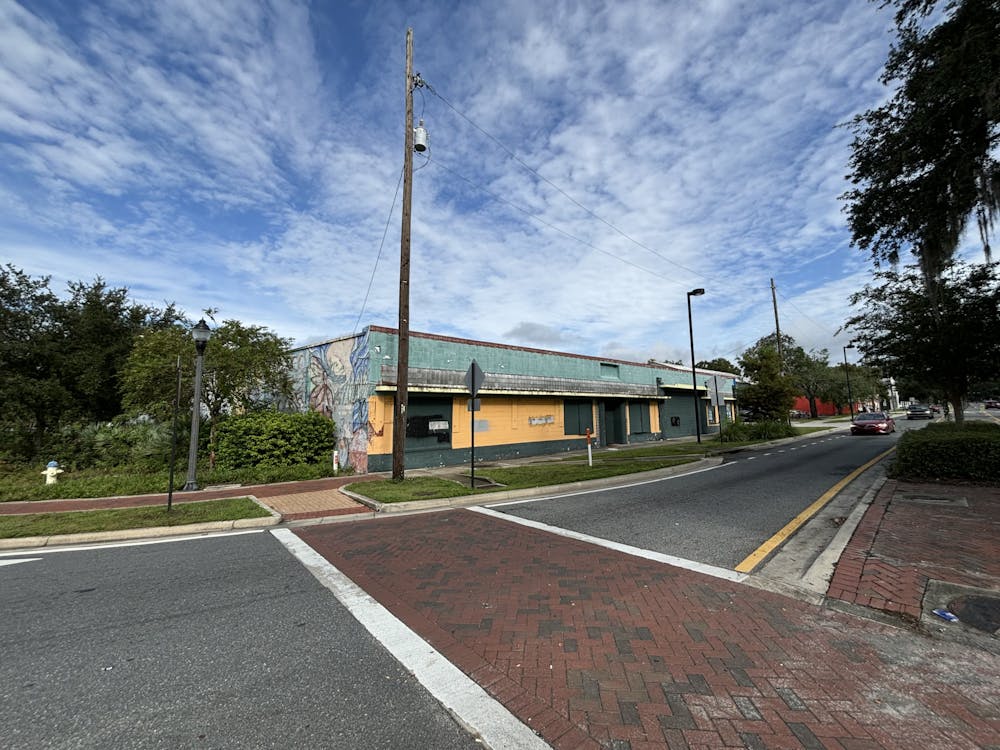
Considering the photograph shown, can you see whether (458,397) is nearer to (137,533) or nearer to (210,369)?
(210,369)

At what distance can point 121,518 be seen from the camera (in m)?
7.83

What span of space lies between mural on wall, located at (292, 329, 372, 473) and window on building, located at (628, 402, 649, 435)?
53.4 feet

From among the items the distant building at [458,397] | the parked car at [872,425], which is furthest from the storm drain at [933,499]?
the parked car at [872,425]

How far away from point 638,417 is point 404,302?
1854 centimetres

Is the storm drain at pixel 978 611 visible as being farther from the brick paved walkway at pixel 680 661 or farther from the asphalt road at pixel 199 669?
the asphalt road at pixel 199 669

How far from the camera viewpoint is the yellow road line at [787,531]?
199 inches

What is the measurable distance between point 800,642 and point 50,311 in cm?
2672

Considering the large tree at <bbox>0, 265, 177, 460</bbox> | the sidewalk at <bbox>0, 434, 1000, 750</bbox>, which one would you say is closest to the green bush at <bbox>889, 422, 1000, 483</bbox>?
the sidewalk at <bbox>0, 434, 1000, 750</bbox>

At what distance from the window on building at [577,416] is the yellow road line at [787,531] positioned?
11444mm

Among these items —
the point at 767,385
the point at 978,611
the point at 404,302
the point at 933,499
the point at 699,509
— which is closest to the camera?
the point at 978,611

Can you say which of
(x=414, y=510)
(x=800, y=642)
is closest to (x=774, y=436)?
(x=414, y=510)

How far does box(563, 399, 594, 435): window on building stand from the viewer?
21.3 m

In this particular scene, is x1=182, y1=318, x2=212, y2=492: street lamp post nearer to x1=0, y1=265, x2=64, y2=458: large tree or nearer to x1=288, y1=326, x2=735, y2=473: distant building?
x1=288, y1=326, x2=735, y2=473: distant building

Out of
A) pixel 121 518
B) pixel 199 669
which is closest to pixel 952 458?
pixel 199 669
